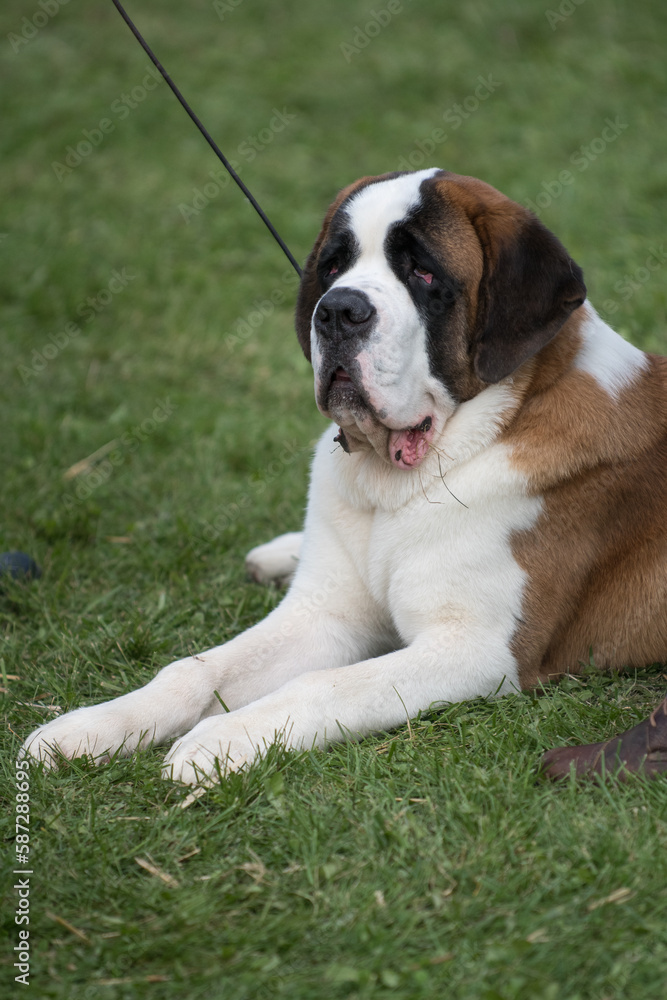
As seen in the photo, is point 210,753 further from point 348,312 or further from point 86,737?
point 348,312

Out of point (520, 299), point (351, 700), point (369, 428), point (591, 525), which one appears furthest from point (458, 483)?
point (351, 700)

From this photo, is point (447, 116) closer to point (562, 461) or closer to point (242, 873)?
point (562, 461)

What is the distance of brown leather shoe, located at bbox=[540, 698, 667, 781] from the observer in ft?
8.25

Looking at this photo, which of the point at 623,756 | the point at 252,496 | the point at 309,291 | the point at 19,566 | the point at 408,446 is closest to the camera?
the point at 623,756

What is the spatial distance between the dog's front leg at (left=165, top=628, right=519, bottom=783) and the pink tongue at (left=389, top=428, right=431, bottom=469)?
0.50 m

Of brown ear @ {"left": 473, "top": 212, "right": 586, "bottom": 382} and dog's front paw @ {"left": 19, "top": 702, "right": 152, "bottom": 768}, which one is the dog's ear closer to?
brown ear @ {"left": 473, "top": 212, "right": 586, "bottom": 382}

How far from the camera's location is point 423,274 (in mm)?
2842

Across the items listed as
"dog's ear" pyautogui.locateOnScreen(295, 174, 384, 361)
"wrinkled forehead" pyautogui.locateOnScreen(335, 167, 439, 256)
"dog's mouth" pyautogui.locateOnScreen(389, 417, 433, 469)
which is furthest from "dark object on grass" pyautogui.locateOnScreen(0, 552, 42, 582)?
"wrinkled forehead" pyautogui.locateOnScreen(335, 167, 439, 256)

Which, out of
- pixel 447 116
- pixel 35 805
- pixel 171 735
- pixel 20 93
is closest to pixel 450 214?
pixel 171 735

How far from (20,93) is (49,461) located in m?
6.10

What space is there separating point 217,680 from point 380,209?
1462mm

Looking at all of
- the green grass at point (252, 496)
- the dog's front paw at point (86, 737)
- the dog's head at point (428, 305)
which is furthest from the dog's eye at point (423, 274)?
the dog's front paw at point (86, 737)

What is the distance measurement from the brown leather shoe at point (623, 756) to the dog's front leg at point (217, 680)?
0.84 m

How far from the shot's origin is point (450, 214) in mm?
2859
